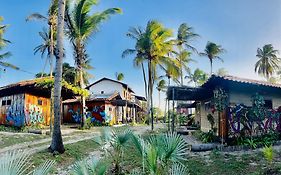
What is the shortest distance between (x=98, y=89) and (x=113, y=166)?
34966 millimetres

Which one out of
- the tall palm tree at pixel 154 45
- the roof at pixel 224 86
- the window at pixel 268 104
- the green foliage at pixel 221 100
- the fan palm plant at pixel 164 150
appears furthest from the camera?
the tall palm tree at pixel 154 45

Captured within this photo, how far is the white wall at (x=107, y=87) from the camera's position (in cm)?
4141

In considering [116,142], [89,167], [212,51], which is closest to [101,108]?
[212,51]

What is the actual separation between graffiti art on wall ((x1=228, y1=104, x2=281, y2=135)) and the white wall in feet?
95.2

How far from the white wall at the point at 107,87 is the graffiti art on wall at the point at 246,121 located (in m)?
29.0

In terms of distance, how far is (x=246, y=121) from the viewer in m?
13.2

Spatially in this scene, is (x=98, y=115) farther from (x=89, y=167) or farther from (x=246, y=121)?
(x=89, y=167)

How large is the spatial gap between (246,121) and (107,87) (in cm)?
3062

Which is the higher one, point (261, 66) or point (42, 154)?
point (261, 66)

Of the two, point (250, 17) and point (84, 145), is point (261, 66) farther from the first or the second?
point (84, 145)

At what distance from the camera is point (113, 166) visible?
788 centimetres

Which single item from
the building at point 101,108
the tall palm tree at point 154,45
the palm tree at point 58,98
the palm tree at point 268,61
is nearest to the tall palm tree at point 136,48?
the tall palm tree at point 154,45

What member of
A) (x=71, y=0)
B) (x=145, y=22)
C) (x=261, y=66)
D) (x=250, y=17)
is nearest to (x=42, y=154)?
(x=250, y=17)

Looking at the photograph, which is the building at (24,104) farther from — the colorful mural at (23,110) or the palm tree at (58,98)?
the palm tree at (58,98)
